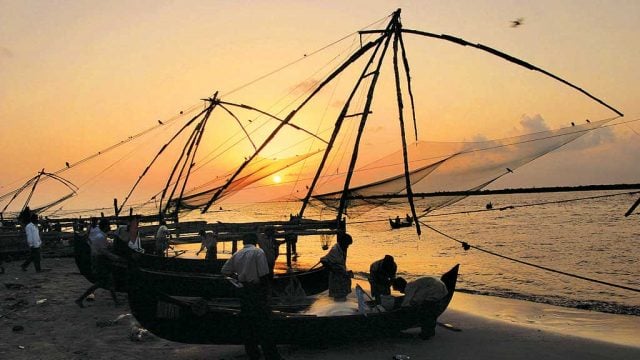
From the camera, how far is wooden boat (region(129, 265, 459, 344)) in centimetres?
685

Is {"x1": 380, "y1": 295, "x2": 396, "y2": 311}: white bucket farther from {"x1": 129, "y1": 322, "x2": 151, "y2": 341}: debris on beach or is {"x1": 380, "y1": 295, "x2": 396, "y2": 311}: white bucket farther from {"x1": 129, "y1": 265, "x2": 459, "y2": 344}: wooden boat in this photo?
{"x1": 129, "y1": 322, "x2": 151, "y2": 341}: debris on beach

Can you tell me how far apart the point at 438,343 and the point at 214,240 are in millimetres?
8709

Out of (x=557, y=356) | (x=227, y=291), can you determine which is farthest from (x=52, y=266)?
(x=557, y=356)

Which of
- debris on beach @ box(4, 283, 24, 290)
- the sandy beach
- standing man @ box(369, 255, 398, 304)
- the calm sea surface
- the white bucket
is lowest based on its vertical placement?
the calm sea surface

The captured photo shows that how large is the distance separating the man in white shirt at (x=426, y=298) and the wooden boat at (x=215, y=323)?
751 millimetres

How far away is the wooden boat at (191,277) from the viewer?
33.5 feet

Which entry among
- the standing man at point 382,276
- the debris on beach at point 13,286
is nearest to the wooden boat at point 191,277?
the debris on beach at point 13,286

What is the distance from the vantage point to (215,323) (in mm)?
7047

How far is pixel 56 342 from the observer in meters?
7.98

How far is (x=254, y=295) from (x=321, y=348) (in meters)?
2.01

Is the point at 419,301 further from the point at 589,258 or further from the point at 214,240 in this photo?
the point at 589,258

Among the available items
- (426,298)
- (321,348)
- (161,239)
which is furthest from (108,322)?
(161,239)

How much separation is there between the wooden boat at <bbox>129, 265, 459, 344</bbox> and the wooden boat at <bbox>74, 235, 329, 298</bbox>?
2405mm

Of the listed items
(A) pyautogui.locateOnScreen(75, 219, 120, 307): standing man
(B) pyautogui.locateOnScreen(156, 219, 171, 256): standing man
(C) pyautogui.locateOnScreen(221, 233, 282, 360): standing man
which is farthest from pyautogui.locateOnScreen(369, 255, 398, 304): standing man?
(B) pyautogui.locateOnScreen(156, 219, 171, 256): standing man
